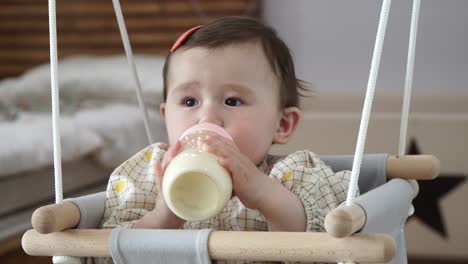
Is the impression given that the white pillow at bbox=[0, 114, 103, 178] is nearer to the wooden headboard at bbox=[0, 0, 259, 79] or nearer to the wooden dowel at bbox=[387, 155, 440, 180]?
the wooden headboard at bbox=[0, 0, 259, 79]

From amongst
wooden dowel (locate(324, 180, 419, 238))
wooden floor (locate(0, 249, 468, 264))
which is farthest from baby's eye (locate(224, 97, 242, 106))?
wooden floor (locate(0, 249, 468, 264))

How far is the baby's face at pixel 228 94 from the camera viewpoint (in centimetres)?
97

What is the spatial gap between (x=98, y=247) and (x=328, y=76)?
208cm

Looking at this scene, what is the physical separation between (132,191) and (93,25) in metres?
2.38

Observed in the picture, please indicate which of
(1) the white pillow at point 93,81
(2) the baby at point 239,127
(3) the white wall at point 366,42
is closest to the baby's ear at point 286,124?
(2) the baby at point 239,127

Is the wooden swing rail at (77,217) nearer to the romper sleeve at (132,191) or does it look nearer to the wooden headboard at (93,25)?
the romper sleeve at (132,191)

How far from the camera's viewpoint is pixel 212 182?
0.75 m

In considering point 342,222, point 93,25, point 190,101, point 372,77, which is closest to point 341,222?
point 342,222

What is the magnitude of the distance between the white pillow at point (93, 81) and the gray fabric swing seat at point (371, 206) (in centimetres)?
162

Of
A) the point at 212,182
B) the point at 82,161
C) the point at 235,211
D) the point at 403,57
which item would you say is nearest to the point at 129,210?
the point at 235,211

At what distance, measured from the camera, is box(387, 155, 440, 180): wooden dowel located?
1.05m

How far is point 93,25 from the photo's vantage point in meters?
3.25

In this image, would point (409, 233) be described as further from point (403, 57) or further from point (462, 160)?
point (403, 57)

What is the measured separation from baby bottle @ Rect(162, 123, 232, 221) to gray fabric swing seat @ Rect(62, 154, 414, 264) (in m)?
0.05
